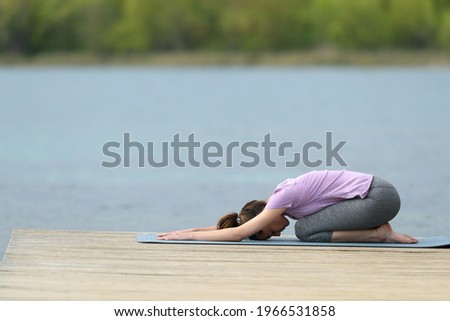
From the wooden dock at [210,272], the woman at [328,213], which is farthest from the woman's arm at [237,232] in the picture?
the wooden dock at [210,272]

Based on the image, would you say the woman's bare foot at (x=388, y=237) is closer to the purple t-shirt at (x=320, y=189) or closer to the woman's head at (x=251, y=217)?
the purple t-shirt at (x=320, y=189)

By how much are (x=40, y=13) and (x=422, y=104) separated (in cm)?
4144

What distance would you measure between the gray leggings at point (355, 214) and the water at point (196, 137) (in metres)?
3.27

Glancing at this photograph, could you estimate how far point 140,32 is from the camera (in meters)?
75.8

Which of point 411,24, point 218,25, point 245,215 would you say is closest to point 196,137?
point 245,215

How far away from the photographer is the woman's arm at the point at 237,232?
7.50 meters

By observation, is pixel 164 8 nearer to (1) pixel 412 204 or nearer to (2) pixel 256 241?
(1) pixel 412 204

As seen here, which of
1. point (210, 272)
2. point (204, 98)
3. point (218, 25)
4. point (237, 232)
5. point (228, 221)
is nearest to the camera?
point (210, 272)

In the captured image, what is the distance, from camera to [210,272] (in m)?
6.68

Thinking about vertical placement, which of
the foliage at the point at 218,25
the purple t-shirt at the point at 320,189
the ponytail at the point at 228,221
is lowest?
the ponytail at the point at 228,221

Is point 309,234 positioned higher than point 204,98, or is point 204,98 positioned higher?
point 204,98

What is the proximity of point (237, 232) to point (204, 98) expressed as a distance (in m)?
38.9

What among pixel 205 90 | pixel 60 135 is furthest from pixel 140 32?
pixel 60 135

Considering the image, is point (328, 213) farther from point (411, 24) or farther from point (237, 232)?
point (411, 24)
